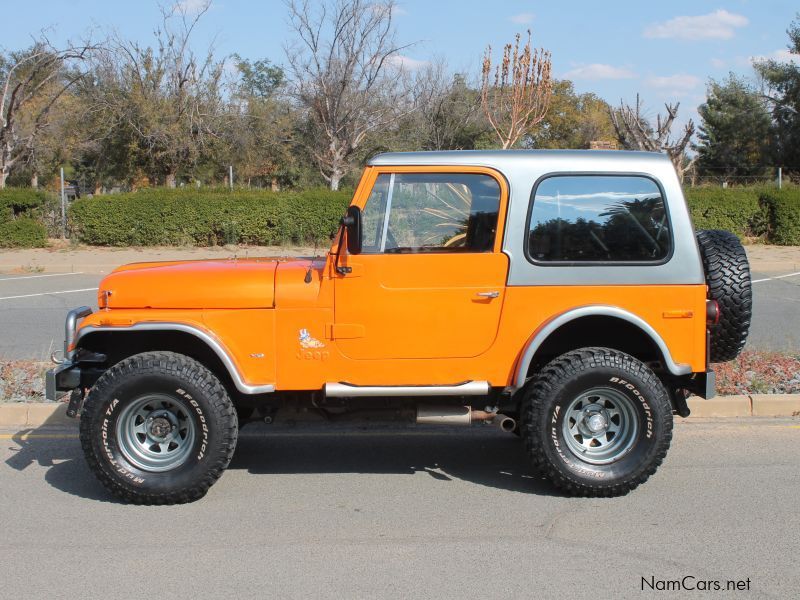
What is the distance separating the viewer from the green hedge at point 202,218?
21.5m

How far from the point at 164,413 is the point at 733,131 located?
44.1 m

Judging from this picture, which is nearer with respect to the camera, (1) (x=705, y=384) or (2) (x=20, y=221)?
(1) (x=705, y=384)

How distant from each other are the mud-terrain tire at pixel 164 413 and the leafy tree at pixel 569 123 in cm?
4108

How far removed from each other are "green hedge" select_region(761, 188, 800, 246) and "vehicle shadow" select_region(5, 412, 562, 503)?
18111 millimetres

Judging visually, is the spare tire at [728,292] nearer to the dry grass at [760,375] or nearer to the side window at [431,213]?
the side window at [431,213]

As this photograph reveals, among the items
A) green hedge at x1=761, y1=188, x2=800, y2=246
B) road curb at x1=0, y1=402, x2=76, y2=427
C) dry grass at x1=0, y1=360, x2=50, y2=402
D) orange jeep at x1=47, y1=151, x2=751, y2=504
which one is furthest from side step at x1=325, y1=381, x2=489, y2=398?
green hedge at x1=761, y1=188, x2=800, y2=246

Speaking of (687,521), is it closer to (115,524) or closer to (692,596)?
(692,596)

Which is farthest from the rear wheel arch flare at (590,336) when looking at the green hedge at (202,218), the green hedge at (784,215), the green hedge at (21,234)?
the green hedge at (21,234)

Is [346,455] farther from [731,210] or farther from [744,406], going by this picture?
[731,210]

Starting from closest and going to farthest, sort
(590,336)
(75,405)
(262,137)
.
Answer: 1. (75,405)
2. (590,336)
3. (262,137)

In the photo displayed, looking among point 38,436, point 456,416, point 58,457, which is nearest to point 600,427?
point 456,416

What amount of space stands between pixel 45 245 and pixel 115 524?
18334 millimetres

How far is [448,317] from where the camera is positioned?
503 cm

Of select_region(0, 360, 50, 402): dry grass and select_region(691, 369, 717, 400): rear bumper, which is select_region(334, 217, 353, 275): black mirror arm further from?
select_region(0, 360, 50, 402): dry grass
